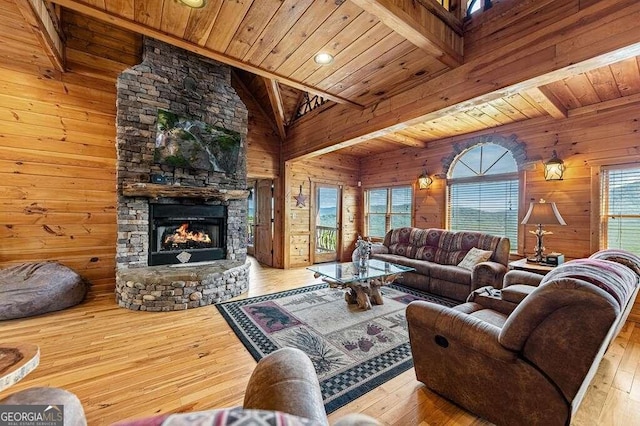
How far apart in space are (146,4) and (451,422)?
3389 millimetres

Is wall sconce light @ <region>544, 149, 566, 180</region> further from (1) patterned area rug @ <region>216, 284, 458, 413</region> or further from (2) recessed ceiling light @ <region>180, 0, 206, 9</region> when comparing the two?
(2) recessed ceiling light @ <region>180, 0, 206, 9</region>

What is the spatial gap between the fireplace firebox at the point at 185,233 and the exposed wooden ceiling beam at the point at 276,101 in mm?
1962

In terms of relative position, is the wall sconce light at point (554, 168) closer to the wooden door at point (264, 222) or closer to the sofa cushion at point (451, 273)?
the sofa cushion at point (451, 273)

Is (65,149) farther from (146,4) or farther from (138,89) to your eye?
(146,4)

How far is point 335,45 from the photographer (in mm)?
2352

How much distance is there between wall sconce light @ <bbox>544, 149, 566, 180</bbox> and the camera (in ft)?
11.9

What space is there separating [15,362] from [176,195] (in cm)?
306

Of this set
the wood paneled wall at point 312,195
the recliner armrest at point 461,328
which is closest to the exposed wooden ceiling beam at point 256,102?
the wood paneled wall at point 312,195

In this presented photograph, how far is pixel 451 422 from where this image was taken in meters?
1.62

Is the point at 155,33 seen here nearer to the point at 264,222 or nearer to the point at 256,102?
the point at 256,102

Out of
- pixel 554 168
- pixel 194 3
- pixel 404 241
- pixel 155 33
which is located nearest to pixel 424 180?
pixel 404 241

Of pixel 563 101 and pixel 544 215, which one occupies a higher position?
pixel 563 101

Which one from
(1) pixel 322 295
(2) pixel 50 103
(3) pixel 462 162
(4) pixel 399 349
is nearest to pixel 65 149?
(2) pixel 50 103

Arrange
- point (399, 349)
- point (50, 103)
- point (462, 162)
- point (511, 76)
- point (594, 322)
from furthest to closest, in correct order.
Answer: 1. point (462, 162)
2. point (50, 103)
3. point (399, 349)
4. point (511, 76)
5. point (594, 322)
